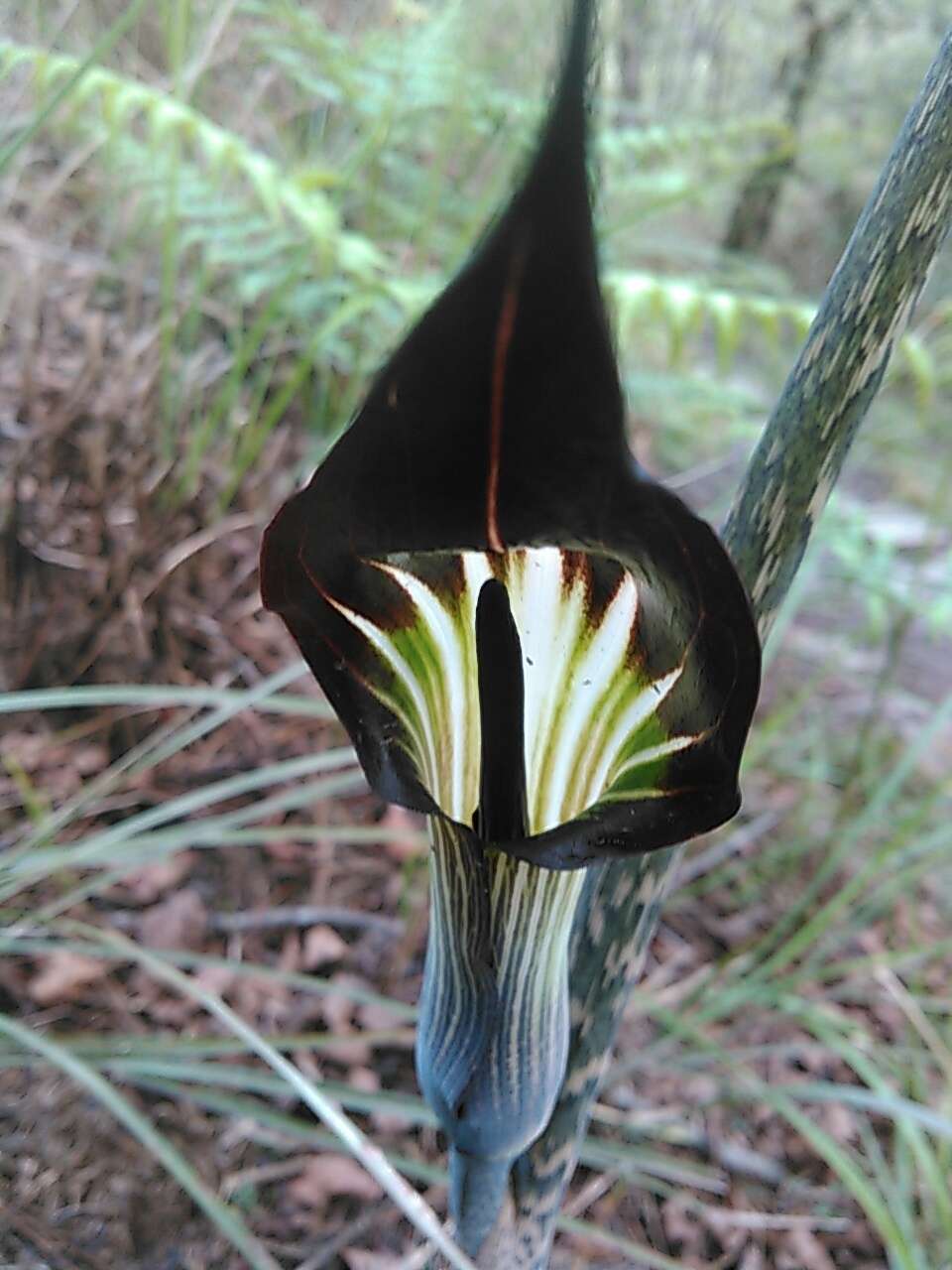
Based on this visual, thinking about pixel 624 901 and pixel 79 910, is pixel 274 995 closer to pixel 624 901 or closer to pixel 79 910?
pixel 79 910

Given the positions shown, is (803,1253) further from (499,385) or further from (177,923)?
(499,385)

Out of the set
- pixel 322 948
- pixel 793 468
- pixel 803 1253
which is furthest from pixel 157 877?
pixel 793 468

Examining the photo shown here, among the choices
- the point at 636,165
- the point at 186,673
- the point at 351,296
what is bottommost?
the point at 186,673

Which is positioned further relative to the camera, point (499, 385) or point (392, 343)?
point (392, 343)

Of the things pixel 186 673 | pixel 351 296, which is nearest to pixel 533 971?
pixel 186 673

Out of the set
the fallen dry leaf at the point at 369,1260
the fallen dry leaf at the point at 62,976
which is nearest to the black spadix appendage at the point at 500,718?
the fallen dry leaf at the point at 369,1260

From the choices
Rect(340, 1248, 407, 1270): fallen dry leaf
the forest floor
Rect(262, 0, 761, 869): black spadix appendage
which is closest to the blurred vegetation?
the forest floor

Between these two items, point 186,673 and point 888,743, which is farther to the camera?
point 888,743

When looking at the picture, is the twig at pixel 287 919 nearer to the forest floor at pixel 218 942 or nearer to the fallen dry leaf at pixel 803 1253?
the forest floor at pixel 218 942
